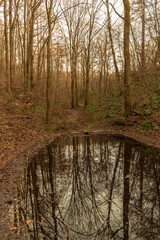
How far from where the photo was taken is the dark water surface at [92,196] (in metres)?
3.20

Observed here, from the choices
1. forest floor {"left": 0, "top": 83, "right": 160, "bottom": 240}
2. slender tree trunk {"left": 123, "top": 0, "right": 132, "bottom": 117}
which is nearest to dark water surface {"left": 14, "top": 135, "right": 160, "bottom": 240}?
forest floor {"left": 0, "top": 83, "right": 160, "bottom": 240}

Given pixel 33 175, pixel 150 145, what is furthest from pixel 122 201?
pixel 150 145

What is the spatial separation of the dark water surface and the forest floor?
0.30 meters

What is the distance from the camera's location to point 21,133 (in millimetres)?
9555

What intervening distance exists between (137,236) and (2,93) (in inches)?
601

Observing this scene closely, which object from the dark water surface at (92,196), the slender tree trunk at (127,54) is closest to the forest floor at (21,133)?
the dark water surface at (92,196)

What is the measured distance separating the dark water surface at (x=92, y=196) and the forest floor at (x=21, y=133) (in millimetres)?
296

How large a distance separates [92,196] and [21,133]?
6509 millimetres

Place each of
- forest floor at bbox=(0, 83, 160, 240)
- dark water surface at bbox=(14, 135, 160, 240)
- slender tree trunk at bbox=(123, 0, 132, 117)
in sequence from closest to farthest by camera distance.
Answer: dark water surface at bbox=(14, 135, 160, 240)
forest floor at bbox=(0, 83, 160, 240)
slender tree trunk at bbox=(123, 0, 132, 117)

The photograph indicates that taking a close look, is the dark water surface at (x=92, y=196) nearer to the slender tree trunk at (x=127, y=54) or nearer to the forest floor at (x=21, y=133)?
the forest floor at (x=21, y=133)

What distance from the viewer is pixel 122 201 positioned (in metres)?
A: 4.01

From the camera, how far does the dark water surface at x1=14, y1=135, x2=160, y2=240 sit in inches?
126

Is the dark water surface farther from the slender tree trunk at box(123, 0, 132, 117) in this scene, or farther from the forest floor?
the slender tree trunk at box(123, 0, 132, 117)

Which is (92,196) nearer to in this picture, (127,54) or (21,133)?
(21,133)
